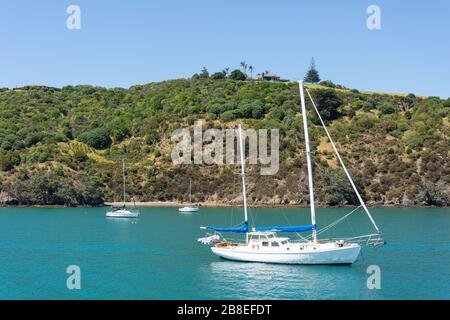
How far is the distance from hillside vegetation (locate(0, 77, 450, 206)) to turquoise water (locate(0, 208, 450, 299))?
50.6 m

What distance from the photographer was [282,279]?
43125 mm

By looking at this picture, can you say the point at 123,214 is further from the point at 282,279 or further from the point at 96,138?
the point at 282,279

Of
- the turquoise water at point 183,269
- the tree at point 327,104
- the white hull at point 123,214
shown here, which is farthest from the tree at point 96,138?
the turquoise water at point 183,269

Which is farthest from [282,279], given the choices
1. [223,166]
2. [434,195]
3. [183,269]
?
[223,166]

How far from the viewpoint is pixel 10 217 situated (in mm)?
98750

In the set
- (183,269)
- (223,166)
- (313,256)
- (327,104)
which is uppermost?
(327,104)

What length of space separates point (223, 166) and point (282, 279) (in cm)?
9738

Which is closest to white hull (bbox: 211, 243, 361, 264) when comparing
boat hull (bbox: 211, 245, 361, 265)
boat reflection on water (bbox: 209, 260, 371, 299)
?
boat hull (bbox: 211, 245, 361, 265)

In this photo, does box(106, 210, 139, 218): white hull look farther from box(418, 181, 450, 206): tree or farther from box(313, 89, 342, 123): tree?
box(313, 89, 342, 123): tree

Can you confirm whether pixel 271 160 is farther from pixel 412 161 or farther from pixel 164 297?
pixel 164 297

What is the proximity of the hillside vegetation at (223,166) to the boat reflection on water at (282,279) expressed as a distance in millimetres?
79789

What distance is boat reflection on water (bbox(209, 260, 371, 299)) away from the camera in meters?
39.0

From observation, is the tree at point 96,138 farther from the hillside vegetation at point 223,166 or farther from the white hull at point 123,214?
the white hull at point 123,214
